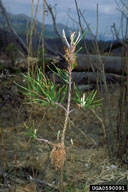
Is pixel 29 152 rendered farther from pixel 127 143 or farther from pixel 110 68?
pixel 110 68

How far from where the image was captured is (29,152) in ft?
4.59

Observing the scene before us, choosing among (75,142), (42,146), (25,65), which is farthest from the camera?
(25,65)

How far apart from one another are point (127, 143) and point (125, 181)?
29 centimetres

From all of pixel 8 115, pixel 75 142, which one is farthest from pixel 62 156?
pixel 8 115

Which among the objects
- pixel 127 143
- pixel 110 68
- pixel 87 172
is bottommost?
pixel 87 172

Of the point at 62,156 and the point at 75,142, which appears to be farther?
the point at 75,142

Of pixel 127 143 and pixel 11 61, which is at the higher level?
pixel 11 61

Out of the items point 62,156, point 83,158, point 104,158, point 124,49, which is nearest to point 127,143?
point 104,158

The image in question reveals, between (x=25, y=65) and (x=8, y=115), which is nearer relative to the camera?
(x=8, y=115)

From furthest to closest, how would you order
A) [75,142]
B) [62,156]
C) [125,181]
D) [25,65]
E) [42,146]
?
[25,65] → [75,142] → [42,146] → [125,181] → [62,156]

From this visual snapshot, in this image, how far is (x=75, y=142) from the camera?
1.63m

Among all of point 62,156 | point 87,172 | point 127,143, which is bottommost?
point 87,172

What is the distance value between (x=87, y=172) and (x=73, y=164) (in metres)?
0.10

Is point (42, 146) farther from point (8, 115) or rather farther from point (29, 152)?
point (8, 115)
